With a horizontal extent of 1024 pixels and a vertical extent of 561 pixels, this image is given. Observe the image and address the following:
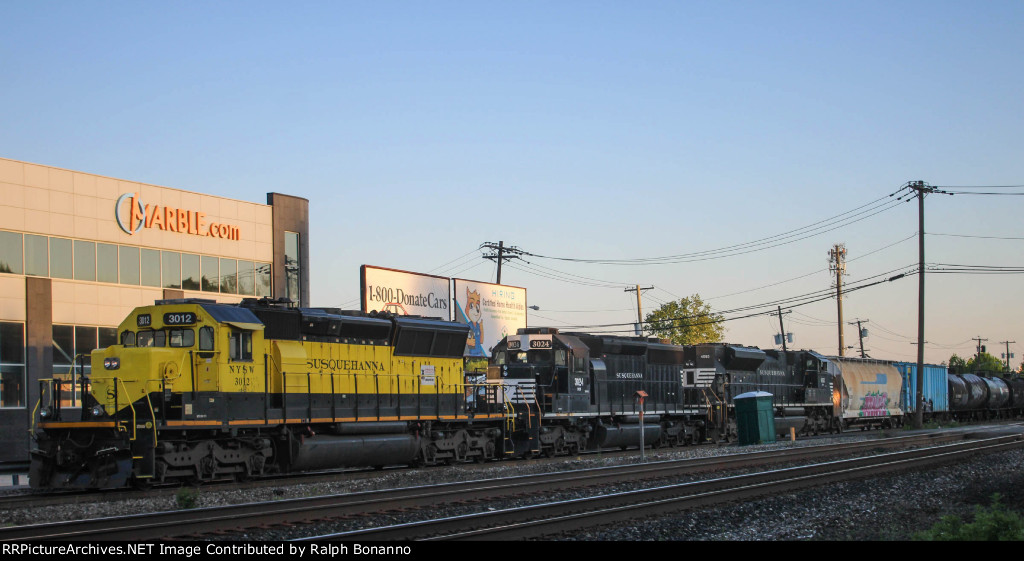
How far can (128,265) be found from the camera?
3284cm

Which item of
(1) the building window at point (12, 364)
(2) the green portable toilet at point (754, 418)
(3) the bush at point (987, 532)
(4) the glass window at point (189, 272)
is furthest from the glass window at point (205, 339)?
(2) the green portable toilet at point (754, 418)

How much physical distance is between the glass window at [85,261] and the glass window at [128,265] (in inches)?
38.0

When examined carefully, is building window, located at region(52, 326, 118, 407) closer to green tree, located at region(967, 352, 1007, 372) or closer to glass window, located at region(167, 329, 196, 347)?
glass window, located at region(167, 329, 196, 347)

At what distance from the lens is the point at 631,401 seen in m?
29.6

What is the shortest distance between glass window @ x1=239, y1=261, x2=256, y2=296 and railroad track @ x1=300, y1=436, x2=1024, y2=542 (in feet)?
80.6

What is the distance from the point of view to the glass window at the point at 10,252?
2930cm

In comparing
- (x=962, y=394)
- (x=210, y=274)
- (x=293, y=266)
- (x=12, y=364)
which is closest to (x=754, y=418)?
(x=293, y=266)

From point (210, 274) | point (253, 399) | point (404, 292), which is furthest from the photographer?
point (404, 292)

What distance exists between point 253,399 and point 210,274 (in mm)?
18486

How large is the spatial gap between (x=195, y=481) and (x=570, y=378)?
38.8 feet

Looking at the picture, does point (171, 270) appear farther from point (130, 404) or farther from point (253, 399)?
point (130, 404)

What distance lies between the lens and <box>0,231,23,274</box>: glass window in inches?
1153

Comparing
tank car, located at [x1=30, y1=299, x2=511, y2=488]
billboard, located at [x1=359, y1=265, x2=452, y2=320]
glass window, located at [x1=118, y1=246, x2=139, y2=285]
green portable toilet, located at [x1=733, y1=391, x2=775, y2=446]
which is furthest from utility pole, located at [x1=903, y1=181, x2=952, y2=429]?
glass window, located at [x1=118, y1=246, x2=139, y2=285]
